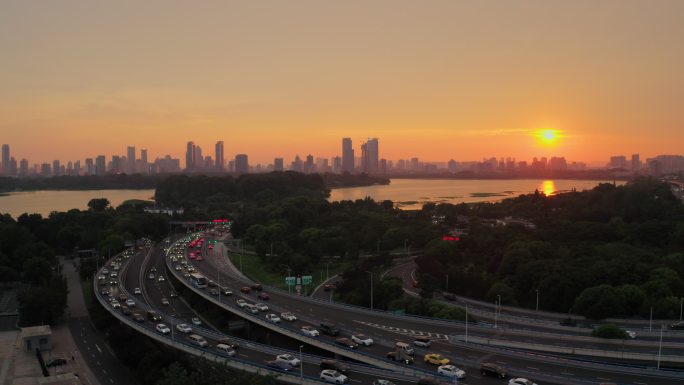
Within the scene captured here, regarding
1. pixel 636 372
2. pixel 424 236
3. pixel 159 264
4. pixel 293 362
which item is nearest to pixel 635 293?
pixel 636 372

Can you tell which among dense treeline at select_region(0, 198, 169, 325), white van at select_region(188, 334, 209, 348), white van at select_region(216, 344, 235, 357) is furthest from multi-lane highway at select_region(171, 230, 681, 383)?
dense treeline at select_region(0, 198, 169, 325)

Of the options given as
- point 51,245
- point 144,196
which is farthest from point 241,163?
point 51,245

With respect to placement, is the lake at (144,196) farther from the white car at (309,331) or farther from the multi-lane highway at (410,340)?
the white car at (309,331)

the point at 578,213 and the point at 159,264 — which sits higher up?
the point at 578,213

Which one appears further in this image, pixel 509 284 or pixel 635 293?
pixel 509 284

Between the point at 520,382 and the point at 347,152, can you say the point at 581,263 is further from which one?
the point at 347,152

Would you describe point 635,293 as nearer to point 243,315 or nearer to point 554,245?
point 554,245
